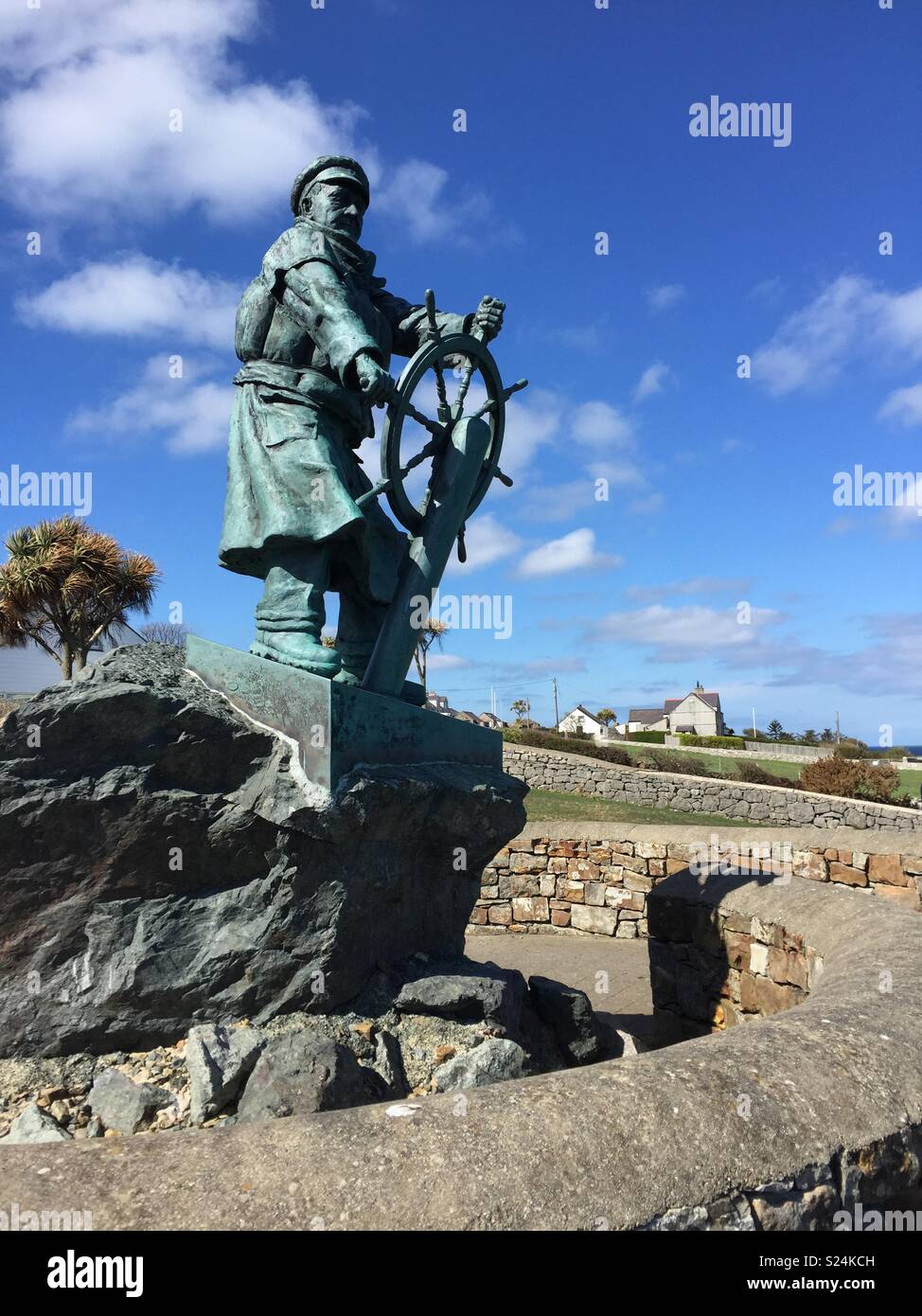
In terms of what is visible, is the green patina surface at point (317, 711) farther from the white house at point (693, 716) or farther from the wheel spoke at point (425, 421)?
the white house at point (693, 716)

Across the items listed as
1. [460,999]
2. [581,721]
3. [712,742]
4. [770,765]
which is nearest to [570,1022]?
[460,999]

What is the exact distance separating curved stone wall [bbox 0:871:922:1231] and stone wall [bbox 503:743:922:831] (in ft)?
44.2

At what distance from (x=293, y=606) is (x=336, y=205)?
1.76 m

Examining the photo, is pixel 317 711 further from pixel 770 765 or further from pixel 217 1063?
pixel 770 765

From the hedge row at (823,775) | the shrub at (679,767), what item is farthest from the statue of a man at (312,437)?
the shrub at (679,767)

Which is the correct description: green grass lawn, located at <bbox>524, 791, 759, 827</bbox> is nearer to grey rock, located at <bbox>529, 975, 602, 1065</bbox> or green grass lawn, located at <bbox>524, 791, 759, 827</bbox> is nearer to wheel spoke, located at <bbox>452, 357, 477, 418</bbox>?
grey rock, located at <bbox>529, 975, 602, 1065</bbox>

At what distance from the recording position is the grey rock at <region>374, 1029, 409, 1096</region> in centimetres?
300

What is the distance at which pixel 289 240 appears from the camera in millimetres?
3684

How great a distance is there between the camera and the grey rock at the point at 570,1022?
388 cm

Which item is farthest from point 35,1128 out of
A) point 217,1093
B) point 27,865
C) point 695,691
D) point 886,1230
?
point 695,691

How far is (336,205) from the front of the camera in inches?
150

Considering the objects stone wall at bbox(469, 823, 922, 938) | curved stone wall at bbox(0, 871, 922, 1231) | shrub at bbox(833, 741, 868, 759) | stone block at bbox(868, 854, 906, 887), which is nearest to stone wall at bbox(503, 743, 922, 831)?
stone wall at bbox(469, 823, 922, 938)

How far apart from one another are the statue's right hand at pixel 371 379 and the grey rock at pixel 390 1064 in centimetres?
235

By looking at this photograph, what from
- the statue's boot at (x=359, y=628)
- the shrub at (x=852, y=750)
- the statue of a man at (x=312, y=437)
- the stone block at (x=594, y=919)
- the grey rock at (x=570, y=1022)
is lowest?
the stone block at (x=594, y=919)
